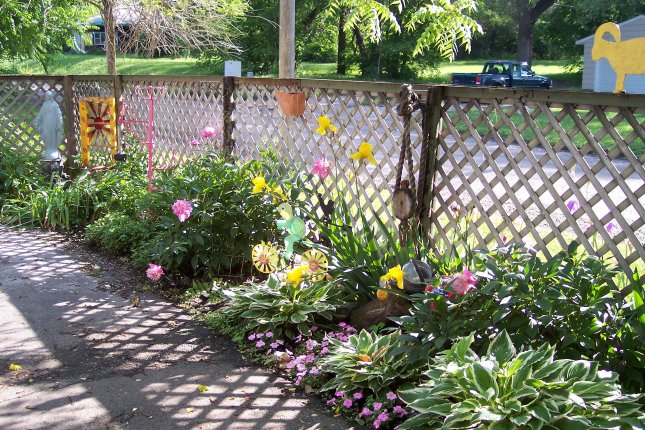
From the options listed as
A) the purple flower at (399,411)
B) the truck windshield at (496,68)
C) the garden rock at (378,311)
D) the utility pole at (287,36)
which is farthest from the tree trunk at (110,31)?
the truck windshield at (496,68)

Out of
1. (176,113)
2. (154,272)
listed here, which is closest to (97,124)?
(176,113)

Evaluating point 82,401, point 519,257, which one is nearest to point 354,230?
point 519,257

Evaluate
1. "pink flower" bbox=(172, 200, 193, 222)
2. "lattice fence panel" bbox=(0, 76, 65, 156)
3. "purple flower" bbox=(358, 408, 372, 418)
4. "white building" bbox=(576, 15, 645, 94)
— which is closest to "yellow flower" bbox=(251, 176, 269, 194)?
"pink flower" bbox=(172, 200, 193, 222)

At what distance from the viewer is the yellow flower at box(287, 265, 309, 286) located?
4070 mm

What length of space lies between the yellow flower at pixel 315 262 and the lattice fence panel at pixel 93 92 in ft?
15.8

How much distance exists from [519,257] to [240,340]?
1.67 m

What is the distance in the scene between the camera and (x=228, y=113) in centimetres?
643

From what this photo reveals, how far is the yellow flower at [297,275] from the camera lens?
13.4 feet

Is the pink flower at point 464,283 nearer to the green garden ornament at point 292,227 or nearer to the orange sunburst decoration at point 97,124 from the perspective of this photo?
the green garden ornament at point 292,227

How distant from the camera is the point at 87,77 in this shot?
338 inches

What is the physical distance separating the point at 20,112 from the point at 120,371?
5.96 m

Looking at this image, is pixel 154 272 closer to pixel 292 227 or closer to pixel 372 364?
pixel 292 227

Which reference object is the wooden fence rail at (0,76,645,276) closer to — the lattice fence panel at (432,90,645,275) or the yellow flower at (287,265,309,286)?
the lattice fence panel at (432,90,645,275)

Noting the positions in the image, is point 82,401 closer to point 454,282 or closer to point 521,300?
point 454,282
